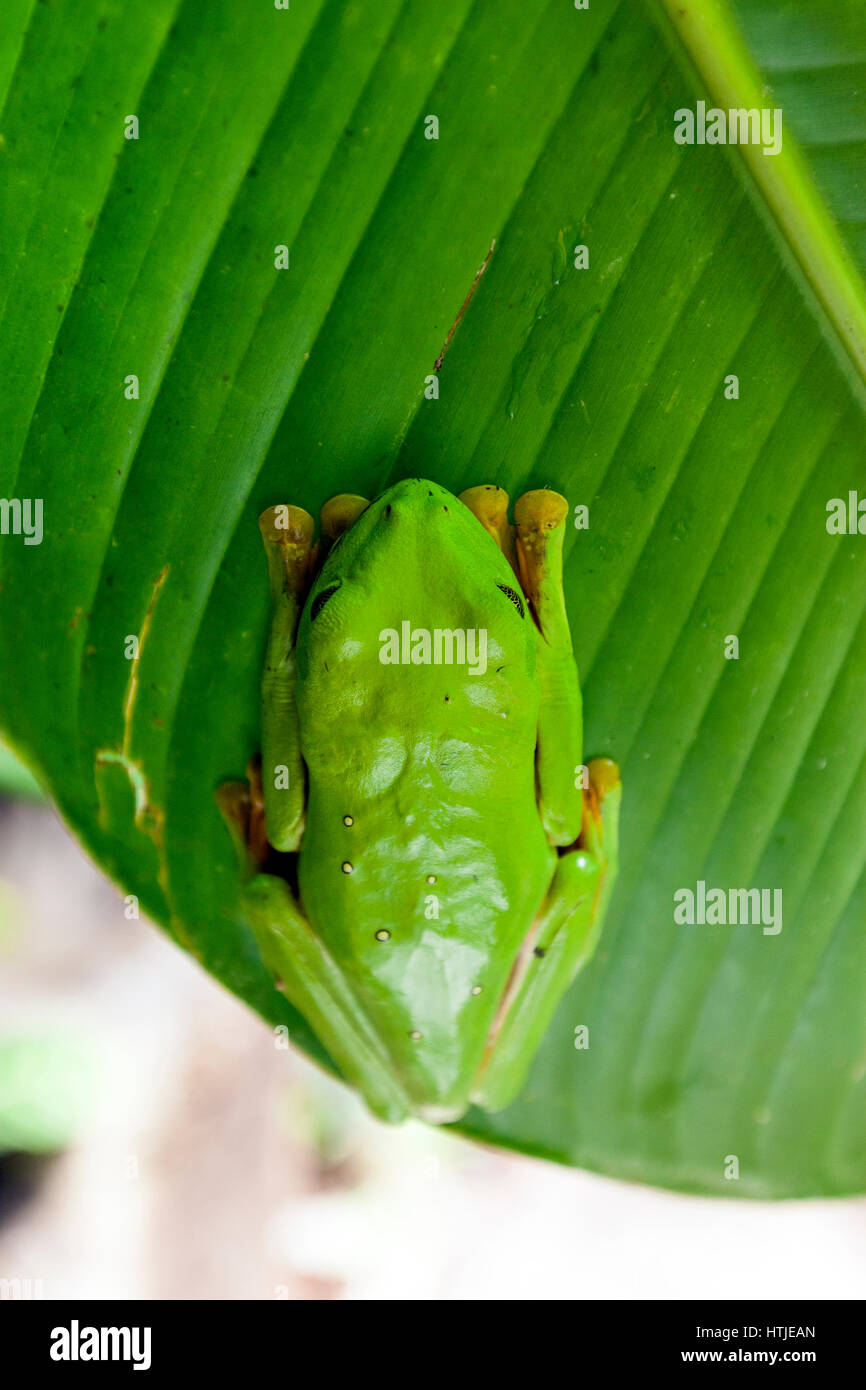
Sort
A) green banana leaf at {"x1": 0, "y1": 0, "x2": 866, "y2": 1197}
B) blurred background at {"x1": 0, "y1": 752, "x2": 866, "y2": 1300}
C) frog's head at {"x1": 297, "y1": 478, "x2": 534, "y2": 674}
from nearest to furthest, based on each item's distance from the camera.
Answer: green banana leaf at {"x1": 0, "y1": 0, "x2": 866, "y2": 1197} → frog's head at {"x1": 297, "y1": 478, "x2": 534, "y2": 674} → blurred background at {"x1": 0, "y1": 752, "x2": 866, "y2": 1300}

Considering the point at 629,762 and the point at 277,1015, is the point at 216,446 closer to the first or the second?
the point at 629,762

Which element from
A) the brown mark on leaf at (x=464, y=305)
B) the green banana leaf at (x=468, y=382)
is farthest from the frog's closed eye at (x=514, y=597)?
the brown mark on leaf at (x=464, y=305)

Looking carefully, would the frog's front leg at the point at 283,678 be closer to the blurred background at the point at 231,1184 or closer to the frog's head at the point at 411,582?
the frog's head at the point at 411,582

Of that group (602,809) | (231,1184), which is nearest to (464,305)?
(602,809)

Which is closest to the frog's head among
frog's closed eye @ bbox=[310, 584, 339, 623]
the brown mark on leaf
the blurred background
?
frog's closed eye @ bbox=[310, 584, 339, 623]

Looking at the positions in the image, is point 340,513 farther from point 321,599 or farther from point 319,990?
point 319,990

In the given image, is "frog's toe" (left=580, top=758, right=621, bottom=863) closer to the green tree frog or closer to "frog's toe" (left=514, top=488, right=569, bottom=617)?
the green tree frog

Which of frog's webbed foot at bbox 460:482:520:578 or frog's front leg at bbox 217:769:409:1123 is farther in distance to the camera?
frog's front leg at bbox 217:769:409:1123
